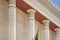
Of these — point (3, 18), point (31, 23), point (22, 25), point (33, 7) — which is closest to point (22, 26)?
point (22, 25)

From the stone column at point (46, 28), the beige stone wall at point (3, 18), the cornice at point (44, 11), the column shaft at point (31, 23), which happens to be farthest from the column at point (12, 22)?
the stone column at point (46, 28)

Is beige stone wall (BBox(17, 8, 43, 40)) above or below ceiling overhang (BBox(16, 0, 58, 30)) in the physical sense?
below

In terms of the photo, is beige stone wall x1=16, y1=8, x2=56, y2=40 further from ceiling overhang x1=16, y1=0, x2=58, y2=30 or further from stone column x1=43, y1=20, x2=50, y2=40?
stone column x1=43, y1=20, x2=50, y2=40

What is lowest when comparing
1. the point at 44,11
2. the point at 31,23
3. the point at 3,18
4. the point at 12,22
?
the point at 12,22

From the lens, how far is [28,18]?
45.1 ft

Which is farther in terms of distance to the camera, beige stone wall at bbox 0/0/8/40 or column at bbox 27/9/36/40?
column at bbox 27/9/36/40

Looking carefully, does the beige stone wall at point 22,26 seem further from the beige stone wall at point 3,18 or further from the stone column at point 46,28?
the stone column at point 46,28

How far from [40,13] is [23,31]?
4.85 feet

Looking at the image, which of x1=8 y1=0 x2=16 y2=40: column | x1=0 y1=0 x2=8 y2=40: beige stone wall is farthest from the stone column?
x1=8 y1=0 x2=16 y2=40: column

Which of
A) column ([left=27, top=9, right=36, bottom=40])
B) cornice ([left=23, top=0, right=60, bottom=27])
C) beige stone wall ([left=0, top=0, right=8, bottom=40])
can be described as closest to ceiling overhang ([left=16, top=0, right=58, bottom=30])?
cornice ([left=23, top=0, right=60, bottom=27])

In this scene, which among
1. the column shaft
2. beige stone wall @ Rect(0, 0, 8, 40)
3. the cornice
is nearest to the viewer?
beige stone wall @ Rect(0, 0, 8, 40)

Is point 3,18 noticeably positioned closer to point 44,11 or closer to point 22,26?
point 22,26

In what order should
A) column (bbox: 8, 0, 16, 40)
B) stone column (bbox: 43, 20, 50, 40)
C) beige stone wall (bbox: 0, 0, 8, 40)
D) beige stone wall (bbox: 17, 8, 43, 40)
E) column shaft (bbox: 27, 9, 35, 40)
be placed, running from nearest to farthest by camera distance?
1. column (bbox: 8, 0, 16, 40)
2. beige stone wall (bbox: 0, 0, 8, 40)
3. column shaft (bbox: 27, 9, 35, 40)
4. beige stone wall (bbox: 17, 8, 43, 40)
5. stone column (bbox: 43, 20, 50, 40)

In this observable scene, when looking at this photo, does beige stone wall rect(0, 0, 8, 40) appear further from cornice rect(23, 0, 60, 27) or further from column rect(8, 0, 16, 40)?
cornice rect(23, 0, 60, 27)
